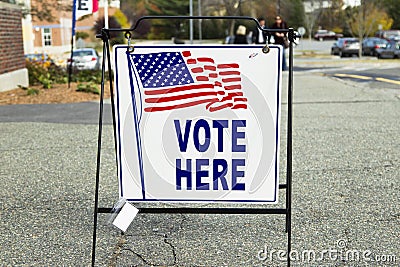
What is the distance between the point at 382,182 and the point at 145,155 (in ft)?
9.04

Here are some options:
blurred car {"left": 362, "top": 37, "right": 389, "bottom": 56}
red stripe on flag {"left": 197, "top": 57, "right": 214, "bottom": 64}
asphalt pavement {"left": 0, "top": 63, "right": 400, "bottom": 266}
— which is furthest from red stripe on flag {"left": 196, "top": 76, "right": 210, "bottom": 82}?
blurred car {"left": 362, "top": 37, "right": 389, "bottom": 56}

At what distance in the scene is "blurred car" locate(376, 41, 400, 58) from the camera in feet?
112

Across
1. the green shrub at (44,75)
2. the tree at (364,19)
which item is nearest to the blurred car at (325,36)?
the tree at (364,19)

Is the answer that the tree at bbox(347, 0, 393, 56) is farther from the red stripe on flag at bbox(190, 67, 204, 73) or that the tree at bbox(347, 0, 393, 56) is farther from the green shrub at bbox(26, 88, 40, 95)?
the red stripe on flag at bbox(190, 67, 204, 73)

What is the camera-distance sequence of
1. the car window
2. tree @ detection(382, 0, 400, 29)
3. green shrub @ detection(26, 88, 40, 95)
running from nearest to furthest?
green shrub @ detection(26, 88, 40, 95)
the car window
tree @ detection(382, 0, 400, 29)

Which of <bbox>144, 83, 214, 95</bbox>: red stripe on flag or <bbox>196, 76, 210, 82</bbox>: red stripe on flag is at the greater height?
<bbox>196, 76, 210, 82</bbox>: red stripe on flag

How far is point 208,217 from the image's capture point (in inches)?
181

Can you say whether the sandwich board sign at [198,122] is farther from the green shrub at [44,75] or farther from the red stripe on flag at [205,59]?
the green shrub at [44,75]

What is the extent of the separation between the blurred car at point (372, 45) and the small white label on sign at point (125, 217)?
3536 centimetres

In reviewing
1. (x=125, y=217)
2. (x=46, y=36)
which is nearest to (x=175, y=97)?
(x=125, y=217)

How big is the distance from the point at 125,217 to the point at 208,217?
1006 mm

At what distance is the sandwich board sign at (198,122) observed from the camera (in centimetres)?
366

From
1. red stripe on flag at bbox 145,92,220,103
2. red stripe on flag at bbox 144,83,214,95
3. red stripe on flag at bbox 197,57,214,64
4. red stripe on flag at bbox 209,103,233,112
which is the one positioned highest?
red stripe on flag at bbox 197,57,214,64

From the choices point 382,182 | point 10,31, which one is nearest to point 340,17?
point 10,31
